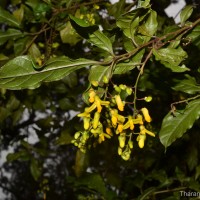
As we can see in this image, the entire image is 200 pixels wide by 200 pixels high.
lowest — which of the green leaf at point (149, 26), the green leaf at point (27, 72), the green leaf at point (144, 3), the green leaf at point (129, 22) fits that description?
the green leaf at point (27, 72)

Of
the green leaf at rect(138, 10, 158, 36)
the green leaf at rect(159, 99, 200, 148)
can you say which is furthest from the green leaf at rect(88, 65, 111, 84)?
the green leaf at rect(159, 99, 200, 148)

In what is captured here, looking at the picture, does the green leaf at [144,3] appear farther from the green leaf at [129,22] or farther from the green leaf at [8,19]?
the green leaf at [8,19]

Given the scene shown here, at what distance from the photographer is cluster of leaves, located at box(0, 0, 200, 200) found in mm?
657

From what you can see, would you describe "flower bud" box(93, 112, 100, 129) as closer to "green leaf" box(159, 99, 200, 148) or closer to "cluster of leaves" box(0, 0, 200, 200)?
"cluster of leaves" box(0, 0, 200, 200)

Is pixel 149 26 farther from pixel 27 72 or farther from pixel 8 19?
pixel 8 19

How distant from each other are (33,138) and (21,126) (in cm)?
12

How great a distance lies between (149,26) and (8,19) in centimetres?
76

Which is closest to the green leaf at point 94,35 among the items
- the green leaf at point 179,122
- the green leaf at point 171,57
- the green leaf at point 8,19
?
the green leaf at point 171,57

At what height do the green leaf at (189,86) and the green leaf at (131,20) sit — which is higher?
the green leaf at (131,20)

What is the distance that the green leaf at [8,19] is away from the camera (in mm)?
1248

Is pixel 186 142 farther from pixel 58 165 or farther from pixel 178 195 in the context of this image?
pixel 58 165

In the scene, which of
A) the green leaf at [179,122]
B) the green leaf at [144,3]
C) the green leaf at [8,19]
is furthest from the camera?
the green leaf at [8,19]

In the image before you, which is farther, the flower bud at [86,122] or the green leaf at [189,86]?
the green leaf at [189,86]

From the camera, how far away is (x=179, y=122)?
857 millimetres
